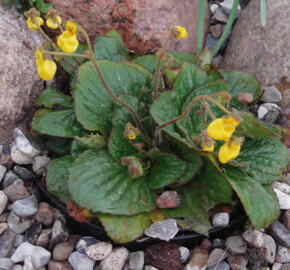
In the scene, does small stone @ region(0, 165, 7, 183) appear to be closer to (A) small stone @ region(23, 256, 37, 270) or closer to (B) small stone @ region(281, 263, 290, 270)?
(A) small stone @ region(23, 256, 37, 270)

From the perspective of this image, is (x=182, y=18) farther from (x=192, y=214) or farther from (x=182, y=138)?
(x=192, y=214)

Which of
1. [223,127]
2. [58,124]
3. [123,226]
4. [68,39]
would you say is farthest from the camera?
[58,124]

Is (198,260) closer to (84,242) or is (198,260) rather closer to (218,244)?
(218,244)

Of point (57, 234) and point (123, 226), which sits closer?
point (123, 226)

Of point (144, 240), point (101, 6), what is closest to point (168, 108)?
point (144, 240)

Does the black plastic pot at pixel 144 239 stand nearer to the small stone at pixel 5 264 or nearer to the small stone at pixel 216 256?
the small stone at pixel 216 256

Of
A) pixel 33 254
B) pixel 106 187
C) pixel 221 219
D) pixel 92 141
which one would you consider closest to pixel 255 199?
pixel 221 219
